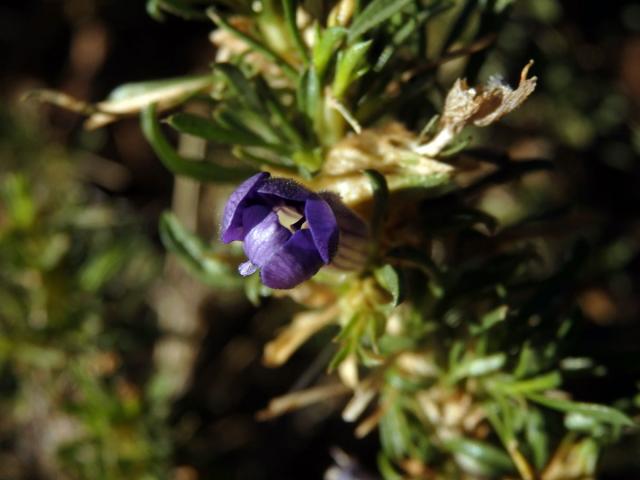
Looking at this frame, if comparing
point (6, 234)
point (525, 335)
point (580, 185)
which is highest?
point (6, 234)

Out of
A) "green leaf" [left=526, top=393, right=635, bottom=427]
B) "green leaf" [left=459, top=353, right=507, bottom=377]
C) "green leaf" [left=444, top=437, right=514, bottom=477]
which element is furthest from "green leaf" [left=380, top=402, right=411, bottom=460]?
"green leaf" [left=526, top=393, right=635, bottom=427]

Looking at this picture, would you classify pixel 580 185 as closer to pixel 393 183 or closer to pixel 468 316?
pixel 468 316

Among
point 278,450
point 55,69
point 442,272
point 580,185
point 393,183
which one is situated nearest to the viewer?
point 393,183

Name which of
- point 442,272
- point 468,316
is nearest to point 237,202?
point 442,272

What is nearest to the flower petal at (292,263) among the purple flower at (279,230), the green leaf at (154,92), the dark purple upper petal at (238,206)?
the purple flower at (279,230)

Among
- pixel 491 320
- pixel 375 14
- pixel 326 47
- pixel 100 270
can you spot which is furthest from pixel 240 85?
pixel 100 270

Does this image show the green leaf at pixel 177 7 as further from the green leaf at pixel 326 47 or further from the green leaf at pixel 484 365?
the green leaf at pixel 484 365

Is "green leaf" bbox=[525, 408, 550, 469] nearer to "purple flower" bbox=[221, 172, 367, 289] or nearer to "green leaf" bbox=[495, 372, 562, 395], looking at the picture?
"green leaf" bbox=[495, 372, 562, 395]
